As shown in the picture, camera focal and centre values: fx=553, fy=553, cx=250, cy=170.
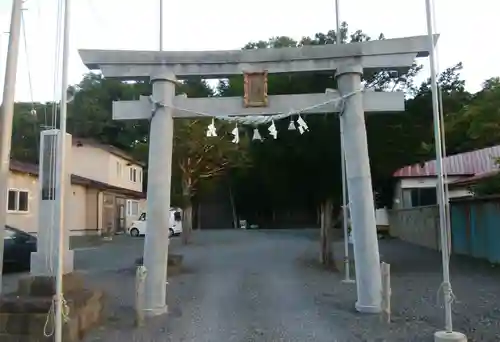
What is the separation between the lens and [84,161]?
36031mm

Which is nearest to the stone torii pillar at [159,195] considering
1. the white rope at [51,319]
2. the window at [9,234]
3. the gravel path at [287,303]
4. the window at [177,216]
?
the gravel path at [287,303]

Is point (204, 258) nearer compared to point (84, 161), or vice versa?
point (204, 258)

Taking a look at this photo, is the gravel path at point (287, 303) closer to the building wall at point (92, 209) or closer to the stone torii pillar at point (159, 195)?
the stone torii pillar at point (159, 195)

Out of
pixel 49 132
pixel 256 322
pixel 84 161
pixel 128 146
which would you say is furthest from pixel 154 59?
pixel 128 146

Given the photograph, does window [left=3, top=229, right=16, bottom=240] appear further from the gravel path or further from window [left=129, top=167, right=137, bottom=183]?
window [left=129, top=167, right=137, bottom=183]

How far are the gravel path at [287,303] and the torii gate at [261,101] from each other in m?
0.87

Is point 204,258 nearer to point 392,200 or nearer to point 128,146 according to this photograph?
point 392,200

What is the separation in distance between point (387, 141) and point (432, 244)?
1032 centimetres

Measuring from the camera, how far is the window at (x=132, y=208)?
42.1m

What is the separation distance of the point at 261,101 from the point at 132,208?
115ft

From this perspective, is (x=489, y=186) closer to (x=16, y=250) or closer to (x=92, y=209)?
(x=16, y=250)

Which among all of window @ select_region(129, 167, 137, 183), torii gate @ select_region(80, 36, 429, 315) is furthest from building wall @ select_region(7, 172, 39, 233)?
window @ select_region(129, 167, 137, 183)

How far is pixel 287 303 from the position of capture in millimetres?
10758

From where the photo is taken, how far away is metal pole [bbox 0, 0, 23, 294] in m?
7.49
